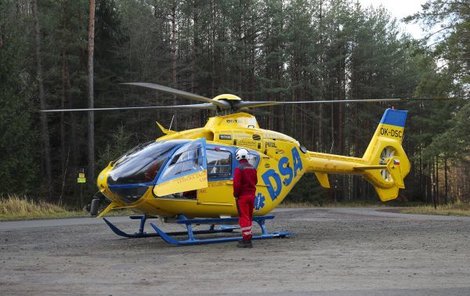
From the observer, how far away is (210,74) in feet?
151

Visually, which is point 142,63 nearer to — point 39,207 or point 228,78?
point 228,78

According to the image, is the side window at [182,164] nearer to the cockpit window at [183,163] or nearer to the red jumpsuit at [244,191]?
the cockpit window at [183,163]

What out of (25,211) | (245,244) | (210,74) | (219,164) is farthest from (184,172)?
(210,74)

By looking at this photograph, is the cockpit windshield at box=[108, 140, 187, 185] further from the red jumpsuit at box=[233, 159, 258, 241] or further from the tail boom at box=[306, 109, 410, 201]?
the tail boom at box=[306, 109, 410, 201]

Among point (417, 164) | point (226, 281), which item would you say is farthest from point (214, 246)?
point (417, 164)

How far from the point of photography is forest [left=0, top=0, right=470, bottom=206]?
34938 mm

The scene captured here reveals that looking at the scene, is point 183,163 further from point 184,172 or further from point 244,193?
point 244,193

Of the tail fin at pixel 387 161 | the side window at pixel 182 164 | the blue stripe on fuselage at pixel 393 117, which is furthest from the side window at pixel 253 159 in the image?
the blue stripe on fuselage at pixel 393 117

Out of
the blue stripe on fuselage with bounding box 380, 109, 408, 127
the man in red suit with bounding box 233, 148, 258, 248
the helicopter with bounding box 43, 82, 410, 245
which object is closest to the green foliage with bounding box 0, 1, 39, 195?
the helicopter with bounding box 43, 82, 410, 245

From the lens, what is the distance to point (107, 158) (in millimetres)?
33750

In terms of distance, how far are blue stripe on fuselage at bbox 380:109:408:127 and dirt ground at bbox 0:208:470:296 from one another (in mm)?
4566

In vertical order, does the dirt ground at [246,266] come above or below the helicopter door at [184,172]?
below

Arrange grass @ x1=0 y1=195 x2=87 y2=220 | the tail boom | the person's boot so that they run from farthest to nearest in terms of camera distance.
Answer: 1. grass @ x1=0 y1=195 x2=87 y2=220
2. the tail boom
3. the person's boot

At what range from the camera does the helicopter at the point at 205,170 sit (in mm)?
12500
